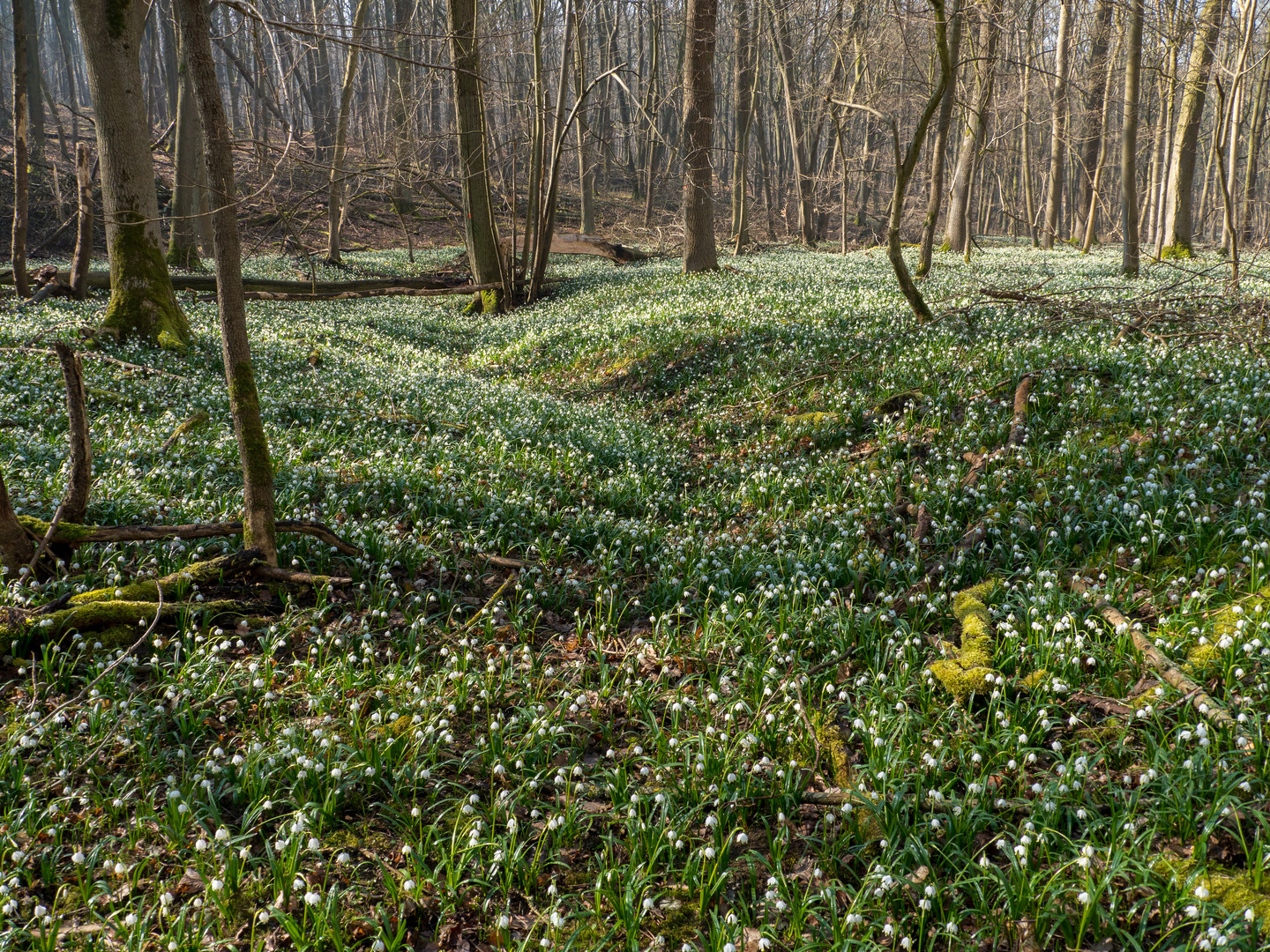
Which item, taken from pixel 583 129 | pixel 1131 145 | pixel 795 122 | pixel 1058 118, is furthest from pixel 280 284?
pixel 795 122

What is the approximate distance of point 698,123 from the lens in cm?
1959

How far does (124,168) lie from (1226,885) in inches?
533

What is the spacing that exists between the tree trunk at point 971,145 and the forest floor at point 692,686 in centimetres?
1116

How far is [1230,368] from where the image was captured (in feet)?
23.6

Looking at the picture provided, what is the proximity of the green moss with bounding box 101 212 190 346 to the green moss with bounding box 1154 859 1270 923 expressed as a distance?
12.3 m

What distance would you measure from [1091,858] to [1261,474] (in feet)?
12.8

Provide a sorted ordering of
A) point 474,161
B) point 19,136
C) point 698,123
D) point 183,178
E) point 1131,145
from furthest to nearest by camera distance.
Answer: point 183,178
point 698,123
point 474,161
point 1131,145
point 19,136

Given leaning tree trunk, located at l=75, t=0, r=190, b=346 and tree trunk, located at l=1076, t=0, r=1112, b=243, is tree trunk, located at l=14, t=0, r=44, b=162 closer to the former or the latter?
leaning tree trunk, located at l=75, t=0, r=190, b=346

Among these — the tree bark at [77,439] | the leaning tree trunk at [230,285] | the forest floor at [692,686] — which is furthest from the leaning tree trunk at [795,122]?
the tree bark at [77,439]

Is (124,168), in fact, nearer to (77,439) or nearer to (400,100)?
(77,439)

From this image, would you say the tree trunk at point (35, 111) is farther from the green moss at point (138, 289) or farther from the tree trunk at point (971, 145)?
the tree trunk at point (971, 145)

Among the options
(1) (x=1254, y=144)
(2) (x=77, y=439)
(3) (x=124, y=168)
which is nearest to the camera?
(2) (x=77, y=439)

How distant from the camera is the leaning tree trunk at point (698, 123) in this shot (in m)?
18.6

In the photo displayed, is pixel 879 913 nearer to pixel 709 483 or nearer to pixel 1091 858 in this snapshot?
pixel 1091 858
